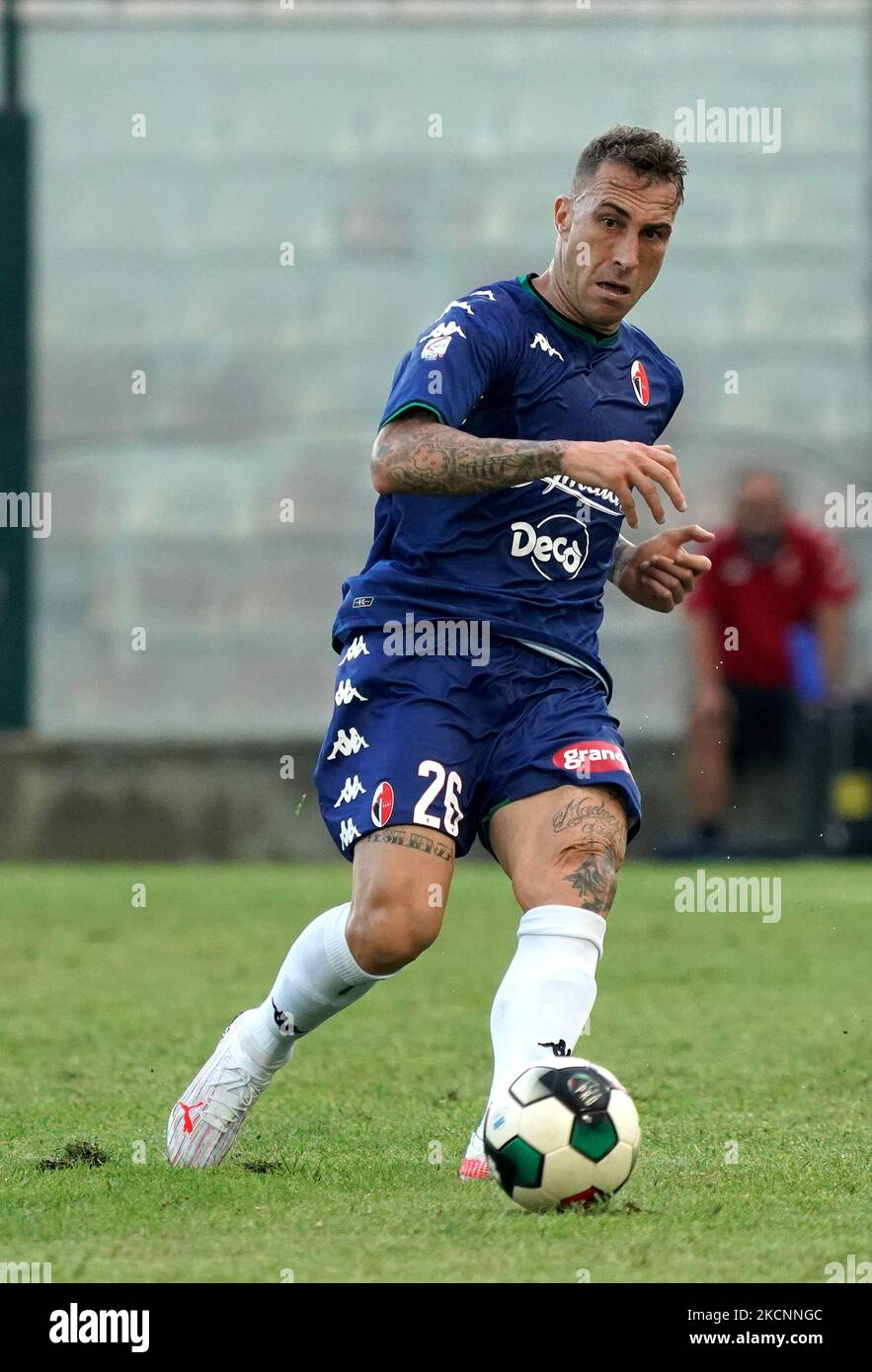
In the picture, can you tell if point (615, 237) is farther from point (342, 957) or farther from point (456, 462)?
point (342, 957)

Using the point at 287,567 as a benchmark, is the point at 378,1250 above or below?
below

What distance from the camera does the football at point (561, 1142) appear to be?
389cm

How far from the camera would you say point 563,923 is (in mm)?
4266

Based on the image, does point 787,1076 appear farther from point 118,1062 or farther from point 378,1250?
point 378,1250

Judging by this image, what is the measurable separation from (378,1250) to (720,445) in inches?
388

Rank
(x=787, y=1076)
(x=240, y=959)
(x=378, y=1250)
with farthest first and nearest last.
Result: (x=240, y=959)
(x=787, y=1076)
(x=378, y=1250)

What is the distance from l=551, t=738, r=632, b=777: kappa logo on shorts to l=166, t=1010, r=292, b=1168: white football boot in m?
0.85

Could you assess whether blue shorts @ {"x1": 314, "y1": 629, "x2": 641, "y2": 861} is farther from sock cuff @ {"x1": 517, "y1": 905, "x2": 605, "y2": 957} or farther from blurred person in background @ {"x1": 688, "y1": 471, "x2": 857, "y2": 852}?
blurred person in background @ {"x1": 688, "y1": 471, "x2": 857, "y2": 852}

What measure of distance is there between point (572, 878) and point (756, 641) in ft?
26.4

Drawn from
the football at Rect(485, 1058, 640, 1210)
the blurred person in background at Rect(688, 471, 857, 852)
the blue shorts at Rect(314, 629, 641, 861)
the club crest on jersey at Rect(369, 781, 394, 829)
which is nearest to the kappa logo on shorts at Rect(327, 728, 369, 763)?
the blue shorts at Rect(314, 629, 641, 861)

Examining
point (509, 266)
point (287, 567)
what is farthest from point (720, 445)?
point (287, 567)

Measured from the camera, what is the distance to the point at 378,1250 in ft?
11.8

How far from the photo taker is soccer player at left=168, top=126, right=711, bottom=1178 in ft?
14.1

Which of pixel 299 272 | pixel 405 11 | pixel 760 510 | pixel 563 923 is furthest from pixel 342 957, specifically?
pixel 405 11
